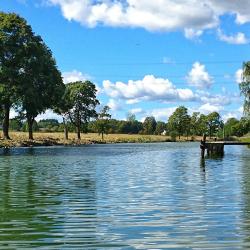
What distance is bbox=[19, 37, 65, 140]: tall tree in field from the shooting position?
6799 cm

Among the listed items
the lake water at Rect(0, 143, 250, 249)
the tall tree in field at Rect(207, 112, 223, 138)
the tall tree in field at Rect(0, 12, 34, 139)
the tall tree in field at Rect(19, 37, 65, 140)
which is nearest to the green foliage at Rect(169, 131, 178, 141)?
the tall tree in field at Rect(207, 112, 223, 138)

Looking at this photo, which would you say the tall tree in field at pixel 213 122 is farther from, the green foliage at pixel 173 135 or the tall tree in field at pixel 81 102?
the tall tree in field at pixel 81 102

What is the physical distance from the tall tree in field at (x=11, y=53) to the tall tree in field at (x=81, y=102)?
170 ft

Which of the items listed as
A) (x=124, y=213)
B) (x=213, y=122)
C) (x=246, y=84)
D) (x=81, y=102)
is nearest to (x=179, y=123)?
(x=213, y=122)

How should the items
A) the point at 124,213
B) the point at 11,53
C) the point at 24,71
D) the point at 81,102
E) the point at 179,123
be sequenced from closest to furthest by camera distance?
the point at 124,213 → the point at 11,53 → the point at 24,71 → the point at 81,102 → the point at 179,123

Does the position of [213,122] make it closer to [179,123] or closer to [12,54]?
[179,123]

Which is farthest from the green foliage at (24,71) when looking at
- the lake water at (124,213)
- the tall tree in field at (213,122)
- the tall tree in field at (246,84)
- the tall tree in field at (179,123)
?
the tall tree in field at (213,122)

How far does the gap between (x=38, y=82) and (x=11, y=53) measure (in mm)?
5789

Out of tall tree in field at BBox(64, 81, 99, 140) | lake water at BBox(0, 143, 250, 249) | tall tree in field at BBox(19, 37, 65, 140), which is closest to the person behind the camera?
lake water at BBox(0, 143, 250, 249)

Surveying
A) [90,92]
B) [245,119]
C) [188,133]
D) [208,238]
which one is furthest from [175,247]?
[188,133]

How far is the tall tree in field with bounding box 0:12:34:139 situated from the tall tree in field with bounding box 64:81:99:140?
5167cm

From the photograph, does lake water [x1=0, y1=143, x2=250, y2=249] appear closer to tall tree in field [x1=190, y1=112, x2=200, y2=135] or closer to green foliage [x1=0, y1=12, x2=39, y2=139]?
green foliage [x1=0, y1=12, x2=39, y2=139]

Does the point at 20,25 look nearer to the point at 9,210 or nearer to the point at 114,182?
Result: the point at 114,182

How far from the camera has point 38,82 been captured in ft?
238
